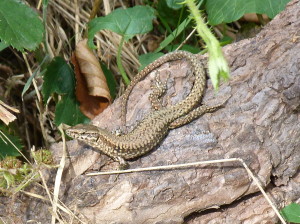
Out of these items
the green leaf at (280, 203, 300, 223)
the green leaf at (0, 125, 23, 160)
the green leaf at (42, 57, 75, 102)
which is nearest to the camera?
the green leaf at (280, 203, 300, 223)

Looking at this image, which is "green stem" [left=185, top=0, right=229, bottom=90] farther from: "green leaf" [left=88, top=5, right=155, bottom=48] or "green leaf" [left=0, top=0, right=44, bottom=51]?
"green leaf" [left=88, top=5, right=155, bottom=48]

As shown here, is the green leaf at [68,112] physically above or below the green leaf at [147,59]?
below

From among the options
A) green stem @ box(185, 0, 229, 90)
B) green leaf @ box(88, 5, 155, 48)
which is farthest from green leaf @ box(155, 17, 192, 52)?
green stem @ box(185, 0, 229, 90)

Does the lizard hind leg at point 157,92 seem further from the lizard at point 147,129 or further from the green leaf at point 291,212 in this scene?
the green leaf at point 291,212

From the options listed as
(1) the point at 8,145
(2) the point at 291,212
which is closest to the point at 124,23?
(1) the point at 8,145

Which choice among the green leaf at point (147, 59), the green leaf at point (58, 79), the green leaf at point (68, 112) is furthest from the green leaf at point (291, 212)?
the green leaf at point (58, 79)

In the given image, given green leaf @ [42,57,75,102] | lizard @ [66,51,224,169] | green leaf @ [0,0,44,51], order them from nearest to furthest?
green leaf @ [0,0,44,51]
lizard @ [66,51,224,169]
green leaf @ [42,57,75,102]
